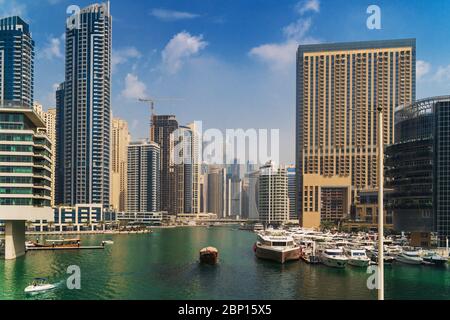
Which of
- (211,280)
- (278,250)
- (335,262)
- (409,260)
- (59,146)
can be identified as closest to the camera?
(211,280)

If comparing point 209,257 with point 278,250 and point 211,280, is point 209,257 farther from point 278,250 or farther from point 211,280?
point 211,280

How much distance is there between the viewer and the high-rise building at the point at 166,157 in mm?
87062

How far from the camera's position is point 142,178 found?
269 ft

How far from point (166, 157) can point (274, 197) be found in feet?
95.6

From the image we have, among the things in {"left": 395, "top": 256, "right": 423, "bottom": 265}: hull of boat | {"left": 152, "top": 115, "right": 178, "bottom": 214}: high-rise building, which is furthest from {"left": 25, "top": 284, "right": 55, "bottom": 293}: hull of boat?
{"left": 152, "top": 115, "right": 178, "bottom": 214}: high-rise building

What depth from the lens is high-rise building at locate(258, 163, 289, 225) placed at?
63094 mm

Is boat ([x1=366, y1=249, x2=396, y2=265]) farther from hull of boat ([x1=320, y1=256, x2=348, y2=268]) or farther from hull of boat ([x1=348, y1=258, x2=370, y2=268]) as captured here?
hull of boat ([x1=320, y1=256, x2=348, y2=268])

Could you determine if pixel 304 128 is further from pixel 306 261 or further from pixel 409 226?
pixel 306 261

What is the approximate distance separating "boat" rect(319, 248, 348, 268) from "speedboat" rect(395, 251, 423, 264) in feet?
10.4

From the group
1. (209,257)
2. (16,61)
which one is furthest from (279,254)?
(16,61)

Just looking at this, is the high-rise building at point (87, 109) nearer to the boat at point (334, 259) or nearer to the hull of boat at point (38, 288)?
the boat at point (334, 259)

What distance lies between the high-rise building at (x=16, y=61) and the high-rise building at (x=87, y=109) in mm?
Result: 7515
